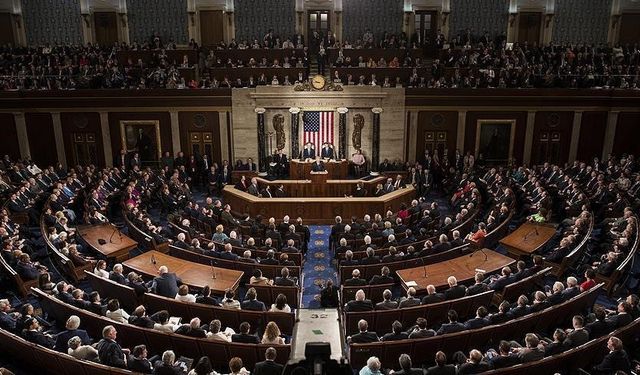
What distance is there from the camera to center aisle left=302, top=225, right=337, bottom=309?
11437mm

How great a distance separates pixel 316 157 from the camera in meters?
20.6

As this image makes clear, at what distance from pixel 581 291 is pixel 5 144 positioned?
21401 millimetres

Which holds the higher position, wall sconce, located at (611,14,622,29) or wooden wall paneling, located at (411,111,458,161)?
wall sconce, located at (611,14,622,29)

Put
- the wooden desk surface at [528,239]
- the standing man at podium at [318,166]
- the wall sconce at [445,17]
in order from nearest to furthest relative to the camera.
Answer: the wooden desk surface at [528,239]
the standing man at podium at [318,166]
the wall sconce at [445,17]

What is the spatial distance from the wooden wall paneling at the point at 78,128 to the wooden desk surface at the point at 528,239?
16.1 metres

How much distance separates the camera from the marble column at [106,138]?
21.5 meters

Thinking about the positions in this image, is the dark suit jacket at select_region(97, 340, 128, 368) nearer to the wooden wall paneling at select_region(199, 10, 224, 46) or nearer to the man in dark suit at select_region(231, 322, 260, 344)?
the man in dark suit at select_region(231, 322, 260, 344)

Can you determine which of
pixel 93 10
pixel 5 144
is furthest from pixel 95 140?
pixel 93 10

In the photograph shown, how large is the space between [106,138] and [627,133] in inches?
820

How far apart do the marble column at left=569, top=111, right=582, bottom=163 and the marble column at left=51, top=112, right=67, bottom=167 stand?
20374 millimetres

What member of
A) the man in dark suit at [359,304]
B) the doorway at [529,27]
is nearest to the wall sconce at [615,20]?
the doorway at [529,27]

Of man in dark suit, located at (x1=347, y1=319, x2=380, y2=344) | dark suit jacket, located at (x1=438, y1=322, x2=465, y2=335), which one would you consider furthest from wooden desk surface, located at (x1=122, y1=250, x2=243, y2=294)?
dark suit jacket, located at (x1=438, y1=322, x2=465, y2=335)

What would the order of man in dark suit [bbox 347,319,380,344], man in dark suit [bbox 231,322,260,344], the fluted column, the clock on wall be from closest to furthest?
man in dark suit [bbox 231,322,260,344]
man in dark suit [bbox 347,319,380,344]
the clock on wall
the fluted column

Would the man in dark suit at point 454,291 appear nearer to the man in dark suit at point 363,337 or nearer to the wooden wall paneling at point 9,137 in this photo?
the man in dark suit at point 363,337
